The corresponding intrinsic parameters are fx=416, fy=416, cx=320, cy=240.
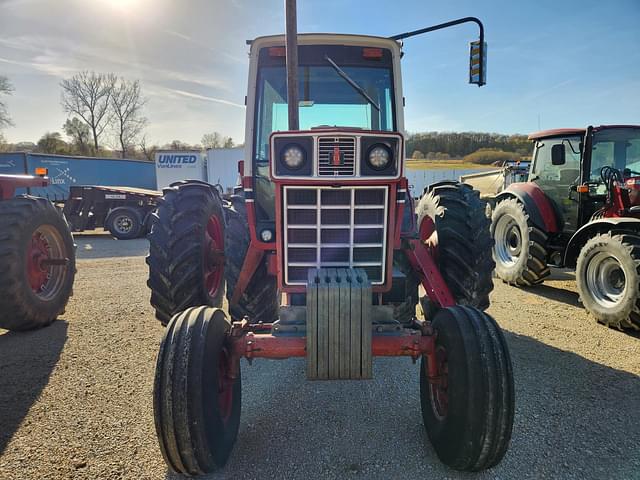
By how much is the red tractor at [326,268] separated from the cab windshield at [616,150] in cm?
314

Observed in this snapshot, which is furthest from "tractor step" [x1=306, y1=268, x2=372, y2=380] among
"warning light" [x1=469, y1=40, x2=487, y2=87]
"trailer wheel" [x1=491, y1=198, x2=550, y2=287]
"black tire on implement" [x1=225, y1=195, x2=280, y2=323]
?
"trailer wheel" [x1=491, y1=198, x2=550, y2=287]

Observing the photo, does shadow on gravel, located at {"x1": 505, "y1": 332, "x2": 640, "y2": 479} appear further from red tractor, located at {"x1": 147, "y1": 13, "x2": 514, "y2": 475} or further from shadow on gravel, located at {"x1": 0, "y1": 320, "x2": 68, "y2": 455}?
shadow on gravel, located at {"x1": 0, "y1": 320, "x2": 68, "y2": 455}

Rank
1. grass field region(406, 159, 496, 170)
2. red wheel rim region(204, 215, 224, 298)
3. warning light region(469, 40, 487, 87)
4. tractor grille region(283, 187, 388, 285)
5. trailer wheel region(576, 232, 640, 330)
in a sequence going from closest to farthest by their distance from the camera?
tractor grille region(283, 187, 388, 285), warning light region(469, 40, 487, 87), red wheel rim region(204, 215, 224, 298), trailer wheel region(576, 232, 640, 330), grass field region(406, 159, 496, 170)

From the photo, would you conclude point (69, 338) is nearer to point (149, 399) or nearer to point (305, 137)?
point (149, 399)

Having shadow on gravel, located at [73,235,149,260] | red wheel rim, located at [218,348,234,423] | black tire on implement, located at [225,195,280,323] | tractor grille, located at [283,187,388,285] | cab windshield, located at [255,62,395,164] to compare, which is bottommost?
shadow on gravel, located at [73,235,149,260]

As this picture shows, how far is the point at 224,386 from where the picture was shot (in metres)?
2.48

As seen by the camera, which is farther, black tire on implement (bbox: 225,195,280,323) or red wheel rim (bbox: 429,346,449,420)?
black tire on implement (bbox: 225,195,280,323)

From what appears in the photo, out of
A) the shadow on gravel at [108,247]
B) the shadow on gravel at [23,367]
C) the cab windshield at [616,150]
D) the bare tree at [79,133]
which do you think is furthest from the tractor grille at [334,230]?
the bare tree at [79,133]

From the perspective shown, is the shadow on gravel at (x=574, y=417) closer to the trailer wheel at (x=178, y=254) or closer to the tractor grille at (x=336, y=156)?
the tractor grille at (x=336, y=156)

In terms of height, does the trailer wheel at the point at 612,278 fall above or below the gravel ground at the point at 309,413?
above

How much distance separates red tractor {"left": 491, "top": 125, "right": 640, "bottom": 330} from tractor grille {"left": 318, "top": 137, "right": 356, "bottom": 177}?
3.73 m

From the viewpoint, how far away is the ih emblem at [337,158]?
2.47 m

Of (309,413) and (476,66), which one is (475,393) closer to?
(309,413)

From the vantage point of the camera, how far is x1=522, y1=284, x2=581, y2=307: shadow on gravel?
5789 mm
